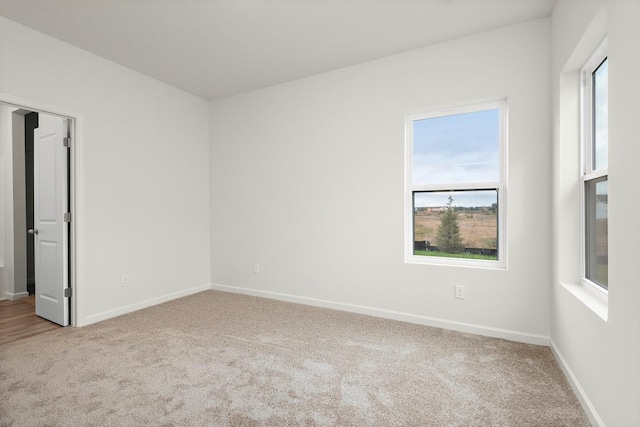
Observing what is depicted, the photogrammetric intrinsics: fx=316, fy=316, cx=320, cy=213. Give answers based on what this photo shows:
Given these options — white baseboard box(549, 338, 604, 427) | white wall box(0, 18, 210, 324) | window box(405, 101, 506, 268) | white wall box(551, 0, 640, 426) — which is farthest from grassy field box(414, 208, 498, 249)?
white wall box(0, 18, 210, 324)

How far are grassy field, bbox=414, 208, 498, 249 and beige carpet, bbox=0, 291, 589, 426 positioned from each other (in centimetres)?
91

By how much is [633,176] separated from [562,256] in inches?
49.0

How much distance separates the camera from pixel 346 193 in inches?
146

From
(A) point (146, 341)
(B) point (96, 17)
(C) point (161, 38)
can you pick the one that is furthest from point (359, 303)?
(B) point (96, 17)

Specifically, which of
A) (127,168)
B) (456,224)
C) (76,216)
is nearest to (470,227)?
(456,224)

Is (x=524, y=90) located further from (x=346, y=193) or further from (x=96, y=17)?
(x=96, y=17)

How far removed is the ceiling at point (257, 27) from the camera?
8.51 feet

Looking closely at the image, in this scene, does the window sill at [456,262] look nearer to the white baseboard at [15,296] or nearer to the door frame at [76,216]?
the door frame at [76,216]

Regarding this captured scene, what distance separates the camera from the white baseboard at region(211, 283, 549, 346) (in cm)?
282

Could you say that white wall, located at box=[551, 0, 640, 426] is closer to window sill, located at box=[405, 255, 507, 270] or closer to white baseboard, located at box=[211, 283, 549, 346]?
white baseboard, located at box=[211, 283, 549, 346]

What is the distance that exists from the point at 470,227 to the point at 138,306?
389 cm

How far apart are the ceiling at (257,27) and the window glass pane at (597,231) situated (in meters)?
1.61

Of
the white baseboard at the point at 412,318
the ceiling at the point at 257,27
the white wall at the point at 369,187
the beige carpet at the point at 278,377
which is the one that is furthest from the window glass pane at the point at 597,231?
the ceiling at the point at 257,27

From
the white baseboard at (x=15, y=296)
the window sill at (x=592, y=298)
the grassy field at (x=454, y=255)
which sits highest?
the grassy field at (x=454, y=255)
